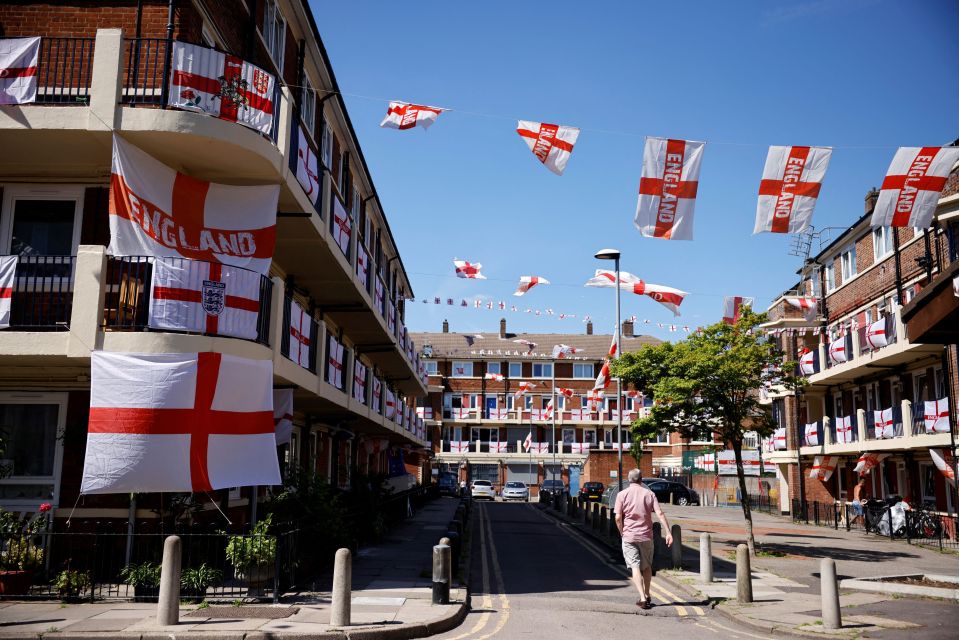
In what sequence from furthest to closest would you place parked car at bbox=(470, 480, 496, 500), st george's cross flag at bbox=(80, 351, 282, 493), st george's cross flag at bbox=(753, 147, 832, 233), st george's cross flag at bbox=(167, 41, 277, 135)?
parked car at bbox=(470, 480, 496, 500) → st george's cross flag at bbox=(753, 147, 832, 233) → st george's cross flag at bbox=(167, 41, 277, 135) → st george's cross flag at bbox=(80, 351, 282, 493)

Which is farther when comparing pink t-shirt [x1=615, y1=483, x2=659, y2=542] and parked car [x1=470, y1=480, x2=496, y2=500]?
parked car [x1=470, y1=480, x2=496, y2=500]

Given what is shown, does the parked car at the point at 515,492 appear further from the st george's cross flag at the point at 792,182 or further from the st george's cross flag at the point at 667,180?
the st george's cross flag at the point at 792,182

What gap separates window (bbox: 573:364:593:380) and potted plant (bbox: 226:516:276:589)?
197 ft

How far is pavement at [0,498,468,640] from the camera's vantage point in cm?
903

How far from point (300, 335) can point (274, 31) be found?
6.40 m

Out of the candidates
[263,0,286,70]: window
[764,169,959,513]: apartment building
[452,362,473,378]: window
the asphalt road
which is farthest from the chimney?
[452,362,473,378]: window

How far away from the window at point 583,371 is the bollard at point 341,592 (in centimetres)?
6141

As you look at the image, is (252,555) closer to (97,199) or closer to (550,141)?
(97,199)

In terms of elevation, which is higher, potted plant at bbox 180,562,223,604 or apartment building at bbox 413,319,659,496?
apartment building at bbox 413,319,659,496

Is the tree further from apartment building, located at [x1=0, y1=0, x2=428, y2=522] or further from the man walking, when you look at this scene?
apartment building, located at [x1=0, y1=0, x2=428, y2=522]

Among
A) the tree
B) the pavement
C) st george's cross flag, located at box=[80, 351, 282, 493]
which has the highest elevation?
the tree

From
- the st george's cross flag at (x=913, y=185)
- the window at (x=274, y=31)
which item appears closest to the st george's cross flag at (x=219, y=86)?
the window at (x=274, y=31)

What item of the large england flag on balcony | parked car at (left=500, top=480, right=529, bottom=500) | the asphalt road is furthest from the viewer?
parked car at (left=500, top=480, right=529, bottom=500)

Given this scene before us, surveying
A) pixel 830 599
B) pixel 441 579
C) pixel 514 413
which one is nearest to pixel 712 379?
pixel 830 599
